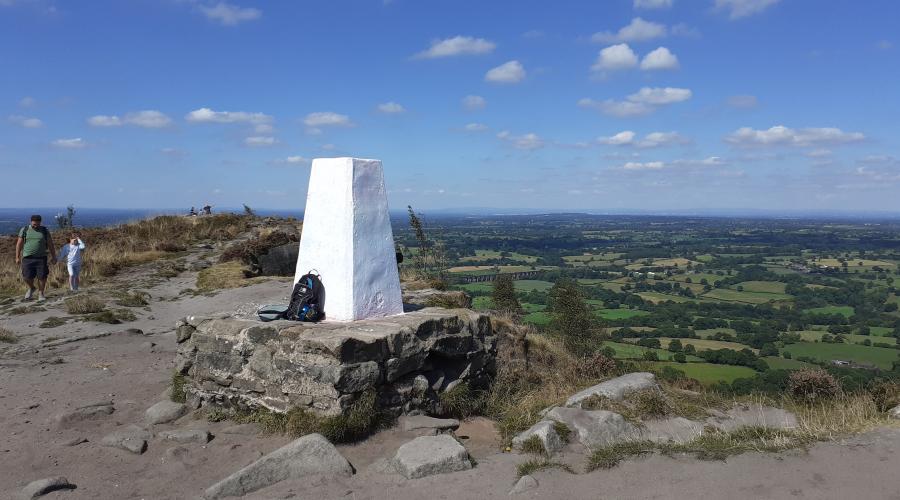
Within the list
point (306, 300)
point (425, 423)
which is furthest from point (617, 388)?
point (306, 300)

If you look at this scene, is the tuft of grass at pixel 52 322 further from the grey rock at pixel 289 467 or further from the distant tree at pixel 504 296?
the distant tree at pixel 504 296

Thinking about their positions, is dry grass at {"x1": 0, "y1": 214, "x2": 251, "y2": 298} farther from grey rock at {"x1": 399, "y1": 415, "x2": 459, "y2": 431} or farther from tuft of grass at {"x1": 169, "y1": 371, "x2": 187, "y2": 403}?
grey rock at {"x1": 399, "y1": 415, "x2": 459, "y2": 431}

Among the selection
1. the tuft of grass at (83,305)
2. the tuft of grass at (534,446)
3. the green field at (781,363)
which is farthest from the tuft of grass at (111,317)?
the green field at (781,363)

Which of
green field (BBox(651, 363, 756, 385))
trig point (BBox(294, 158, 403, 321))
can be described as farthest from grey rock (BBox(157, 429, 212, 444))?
green field (BBox(651, 363, 756, 385))

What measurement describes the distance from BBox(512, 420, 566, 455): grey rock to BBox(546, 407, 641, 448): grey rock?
29 centimetres

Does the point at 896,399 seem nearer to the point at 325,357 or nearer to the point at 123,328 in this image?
the point at 325,357

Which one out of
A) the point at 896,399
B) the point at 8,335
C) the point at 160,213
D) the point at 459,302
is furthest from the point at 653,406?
the point at 160,213

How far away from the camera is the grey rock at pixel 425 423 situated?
643 centimetres

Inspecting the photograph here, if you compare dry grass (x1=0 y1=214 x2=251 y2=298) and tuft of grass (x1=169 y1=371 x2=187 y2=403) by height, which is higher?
dry grass (x1=0 y1=214 x2=251 y2=298)

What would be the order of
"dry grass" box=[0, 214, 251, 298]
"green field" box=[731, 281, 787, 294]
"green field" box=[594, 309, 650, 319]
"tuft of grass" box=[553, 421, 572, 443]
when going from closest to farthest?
"tuft of grass" box=[553, 421, 572, 443]
"dry grass" box=[0, 214, 251, 298]
"green field" box=[594, 309, 650, 319]
"green field" box=[731, 281, 787, 294]

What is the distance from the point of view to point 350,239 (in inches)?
287

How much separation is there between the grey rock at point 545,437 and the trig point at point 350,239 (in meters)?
2.66

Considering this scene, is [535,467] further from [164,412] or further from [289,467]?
[164,412]

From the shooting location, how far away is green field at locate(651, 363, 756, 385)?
69.3 ft
